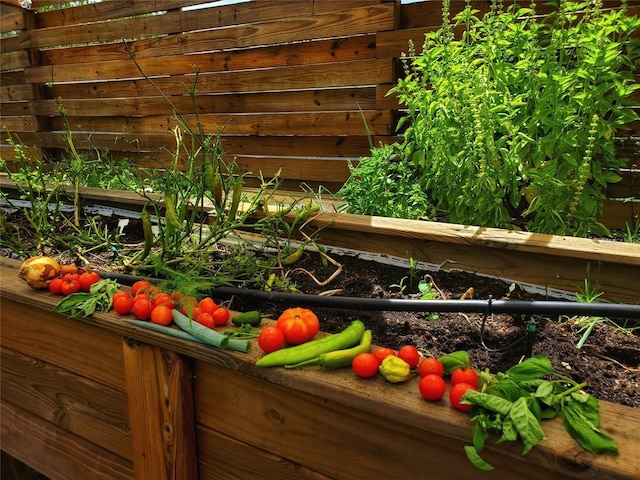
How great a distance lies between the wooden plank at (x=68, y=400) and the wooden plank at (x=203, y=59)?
1674mm

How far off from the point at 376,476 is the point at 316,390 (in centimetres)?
20

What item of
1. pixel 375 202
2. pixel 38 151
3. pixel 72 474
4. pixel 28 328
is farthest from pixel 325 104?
pixel 38 151

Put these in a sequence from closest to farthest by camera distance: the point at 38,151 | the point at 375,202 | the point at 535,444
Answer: the point at 535,444, the point at 375,202, the point at 38,151

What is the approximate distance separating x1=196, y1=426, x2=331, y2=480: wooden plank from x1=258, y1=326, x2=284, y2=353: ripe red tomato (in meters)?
0.26

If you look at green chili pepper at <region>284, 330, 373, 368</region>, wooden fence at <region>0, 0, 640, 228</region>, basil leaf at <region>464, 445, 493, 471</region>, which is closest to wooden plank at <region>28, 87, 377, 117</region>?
wooden fence at <region>0, 0, 640, 228</region>

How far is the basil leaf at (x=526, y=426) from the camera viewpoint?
70cm

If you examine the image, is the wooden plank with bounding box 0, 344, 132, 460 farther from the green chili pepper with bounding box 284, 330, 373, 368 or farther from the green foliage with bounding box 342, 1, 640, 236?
the green foliage with bounding box 342, 1, 640, 236

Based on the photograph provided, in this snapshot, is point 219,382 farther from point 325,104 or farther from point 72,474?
point 325,104

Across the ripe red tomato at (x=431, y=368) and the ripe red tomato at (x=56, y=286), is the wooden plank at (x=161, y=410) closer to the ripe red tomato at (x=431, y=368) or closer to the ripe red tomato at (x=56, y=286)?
the ripe red tomato at (x=56, y=286)

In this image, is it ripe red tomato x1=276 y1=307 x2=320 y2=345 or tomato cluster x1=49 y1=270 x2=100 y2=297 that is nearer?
ripe red tomato x1=276 y1=307 x2=320 y2=345

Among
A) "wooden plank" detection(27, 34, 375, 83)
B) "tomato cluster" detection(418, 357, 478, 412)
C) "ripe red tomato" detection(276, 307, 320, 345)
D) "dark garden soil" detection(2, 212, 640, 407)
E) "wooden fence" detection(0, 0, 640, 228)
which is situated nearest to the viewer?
"tomato cluster" detection(418, 357, 478, 412)

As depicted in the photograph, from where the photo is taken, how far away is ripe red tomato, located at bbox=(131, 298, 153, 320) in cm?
119

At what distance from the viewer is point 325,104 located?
350cm

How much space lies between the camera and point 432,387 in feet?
2.68
